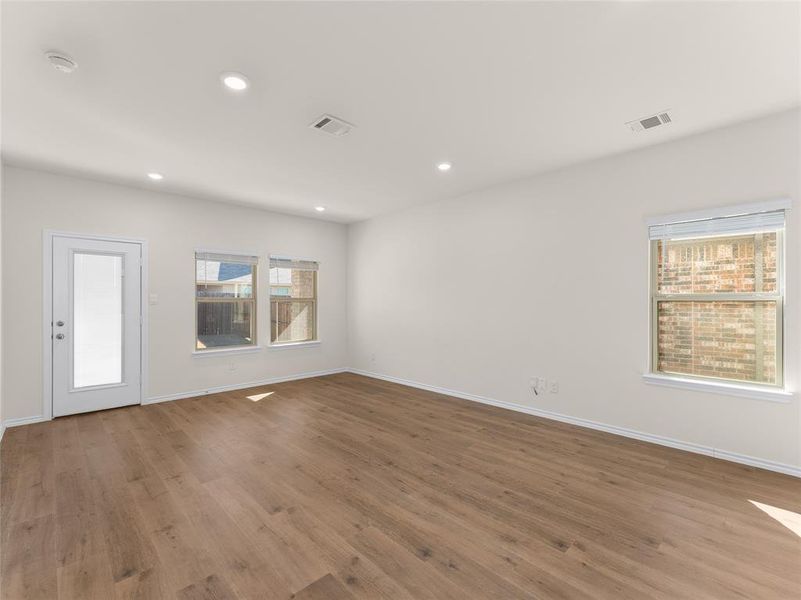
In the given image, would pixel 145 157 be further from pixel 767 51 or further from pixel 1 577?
pixel 767 51

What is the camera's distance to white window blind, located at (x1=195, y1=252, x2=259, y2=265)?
526 cm

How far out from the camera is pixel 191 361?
16.8 ft

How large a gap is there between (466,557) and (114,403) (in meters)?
4.63

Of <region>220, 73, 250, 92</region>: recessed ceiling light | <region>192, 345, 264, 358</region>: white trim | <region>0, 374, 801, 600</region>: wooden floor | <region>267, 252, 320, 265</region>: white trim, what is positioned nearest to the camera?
<region>0, 374, 801, 600</region>: wooden floor

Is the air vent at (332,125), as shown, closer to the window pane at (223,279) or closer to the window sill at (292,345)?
the window pane at (223,279)

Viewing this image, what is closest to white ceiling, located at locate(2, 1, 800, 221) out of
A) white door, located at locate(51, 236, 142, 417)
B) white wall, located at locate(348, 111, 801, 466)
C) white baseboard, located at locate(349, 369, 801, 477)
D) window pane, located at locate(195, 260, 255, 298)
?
white wall, located at locate(348, 111, 801, 466)

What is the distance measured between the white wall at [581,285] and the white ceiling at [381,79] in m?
0.33

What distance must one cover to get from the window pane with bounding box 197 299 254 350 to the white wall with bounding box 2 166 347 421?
183 mm

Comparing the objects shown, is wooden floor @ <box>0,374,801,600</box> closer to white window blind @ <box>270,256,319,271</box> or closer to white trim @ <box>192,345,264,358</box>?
white trim @ <box>192,345,264,358</box>

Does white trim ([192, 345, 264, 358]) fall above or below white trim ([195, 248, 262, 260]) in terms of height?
below

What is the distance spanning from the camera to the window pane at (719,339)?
298 cm

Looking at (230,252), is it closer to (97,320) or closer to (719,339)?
(97,320)

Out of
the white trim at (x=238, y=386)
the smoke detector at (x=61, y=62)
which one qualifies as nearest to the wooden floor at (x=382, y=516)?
the white trim at (x=238, y=386)

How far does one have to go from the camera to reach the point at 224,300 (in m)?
5.52
